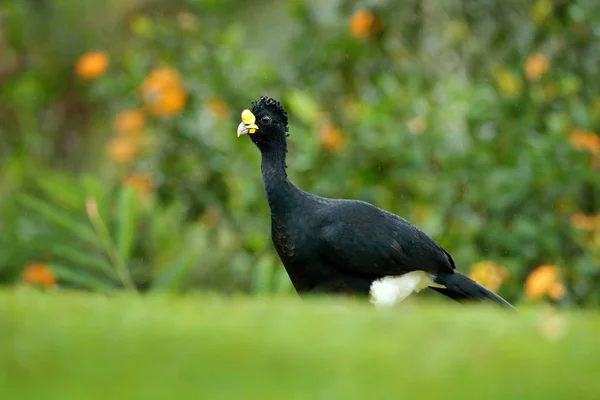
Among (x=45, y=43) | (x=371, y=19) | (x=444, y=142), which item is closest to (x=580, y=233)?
(x=444, y=142)

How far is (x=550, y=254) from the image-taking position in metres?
7.09

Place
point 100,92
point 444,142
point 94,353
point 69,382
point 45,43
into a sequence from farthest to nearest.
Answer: point 45,43 → point 100,92 → point 444,142 → point 94,353 → point 69,382

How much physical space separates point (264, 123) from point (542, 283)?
2.14m

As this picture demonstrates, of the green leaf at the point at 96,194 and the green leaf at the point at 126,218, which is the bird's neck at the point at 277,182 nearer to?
the green leaf at the point at 126,218

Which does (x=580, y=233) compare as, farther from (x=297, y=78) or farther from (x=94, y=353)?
(x=94, y=353)

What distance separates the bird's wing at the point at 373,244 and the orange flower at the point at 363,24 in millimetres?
2867

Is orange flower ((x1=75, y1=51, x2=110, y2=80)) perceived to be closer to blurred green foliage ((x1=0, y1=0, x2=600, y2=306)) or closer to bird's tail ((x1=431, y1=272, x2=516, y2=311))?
blurred green foliage ((x1=0, y1=0, x2=600, y2=306))

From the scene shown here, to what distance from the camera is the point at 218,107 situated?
773cm

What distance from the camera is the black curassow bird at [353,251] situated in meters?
4.80

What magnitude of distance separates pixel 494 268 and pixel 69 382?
14.3 ft

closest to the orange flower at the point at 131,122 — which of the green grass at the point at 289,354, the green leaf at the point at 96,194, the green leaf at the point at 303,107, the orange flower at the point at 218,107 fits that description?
the orange flower at the point at 218,107

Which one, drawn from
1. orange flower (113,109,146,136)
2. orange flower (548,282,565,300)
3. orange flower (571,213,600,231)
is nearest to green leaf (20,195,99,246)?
orange flower (113,109,146,136)

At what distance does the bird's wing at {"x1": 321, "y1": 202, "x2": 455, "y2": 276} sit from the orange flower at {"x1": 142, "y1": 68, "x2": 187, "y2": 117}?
111 inches

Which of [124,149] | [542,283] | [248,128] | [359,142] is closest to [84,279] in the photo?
[124,149]
